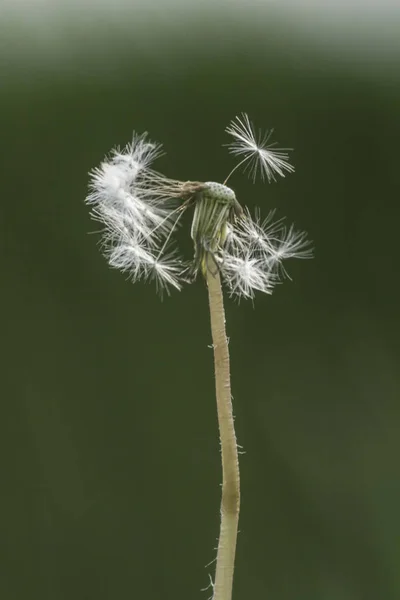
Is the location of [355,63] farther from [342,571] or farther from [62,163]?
[342,571]

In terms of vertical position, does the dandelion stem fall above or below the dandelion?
below

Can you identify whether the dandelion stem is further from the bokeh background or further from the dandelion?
the bokeh background

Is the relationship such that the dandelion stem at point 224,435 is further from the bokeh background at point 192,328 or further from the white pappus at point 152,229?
the bokeh background at point 192,328

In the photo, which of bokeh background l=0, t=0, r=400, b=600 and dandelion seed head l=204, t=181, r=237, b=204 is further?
bokeh background l=0, t=0, r=400, b=600

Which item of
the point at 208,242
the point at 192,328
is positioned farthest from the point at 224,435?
the point at 192,328

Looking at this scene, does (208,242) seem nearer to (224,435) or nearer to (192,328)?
(224,435)

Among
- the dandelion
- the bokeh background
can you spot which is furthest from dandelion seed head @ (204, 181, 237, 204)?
the bokeh background

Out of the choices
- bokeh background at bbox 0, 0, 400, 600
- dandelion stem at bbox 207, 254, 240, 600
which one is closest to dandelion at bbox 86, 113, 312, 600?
dandelion stem at bbox 207, 254, 240, 600
